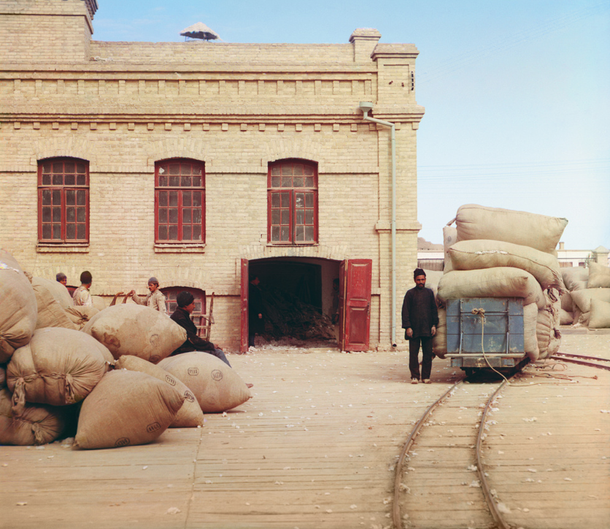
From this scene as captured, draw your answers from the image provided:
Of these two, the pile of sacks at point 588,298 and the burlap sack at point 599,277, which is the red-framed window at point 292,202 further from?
the burlap sack at point 599,277

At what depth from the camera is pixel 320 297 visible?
67.7 ft

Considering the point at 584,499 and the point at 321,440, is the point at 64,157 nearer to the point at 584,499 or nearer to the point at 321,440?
the point at 321,440

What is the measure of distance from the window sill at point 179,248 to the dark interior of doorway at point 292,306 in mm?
2751

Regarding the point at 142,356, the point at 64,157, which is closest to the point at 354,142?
the point at 64,157

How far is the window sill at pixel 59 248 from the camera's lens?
15393 millimetres

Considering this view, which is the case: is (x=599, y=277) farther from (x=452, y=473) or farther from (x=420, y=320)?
(x=452, y=473)

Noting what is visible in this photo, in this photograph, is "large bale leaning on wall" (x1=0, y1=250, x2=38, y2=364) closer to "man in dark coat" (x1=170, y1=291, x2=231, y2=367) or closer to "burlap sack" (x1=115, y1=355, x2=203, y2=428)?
"burlap sack" (x1=115, y1=355, x2=203, y2=428)

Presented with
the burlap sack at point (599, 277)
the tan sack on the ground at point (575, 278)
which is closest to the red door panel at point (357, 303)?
the tan sack on the ground at point (575, 278)

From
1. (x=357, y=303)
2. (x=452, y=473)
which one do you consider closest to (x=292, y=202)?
(x=357, y=303)

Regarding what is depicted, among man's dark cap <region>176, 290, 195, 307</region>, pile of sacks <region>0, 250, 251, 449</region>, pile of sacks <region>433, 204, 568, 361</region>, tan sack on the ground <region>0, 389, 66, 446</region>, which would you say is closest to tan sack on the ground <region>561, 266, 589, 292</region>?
pile of sacks <region>433, 204, 568, 361</region>

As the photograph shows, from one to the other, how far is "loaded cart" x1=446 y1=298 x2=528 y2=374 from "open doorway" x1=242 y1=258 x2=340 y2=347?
23.9 feet

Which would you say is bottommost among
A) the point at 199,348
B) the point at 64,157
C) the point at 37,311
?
the point at 199,348

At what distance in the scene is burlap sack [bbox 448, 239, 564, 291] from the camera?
10109 mm

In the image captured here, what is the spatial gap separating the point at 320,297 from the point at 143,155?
288 inches
